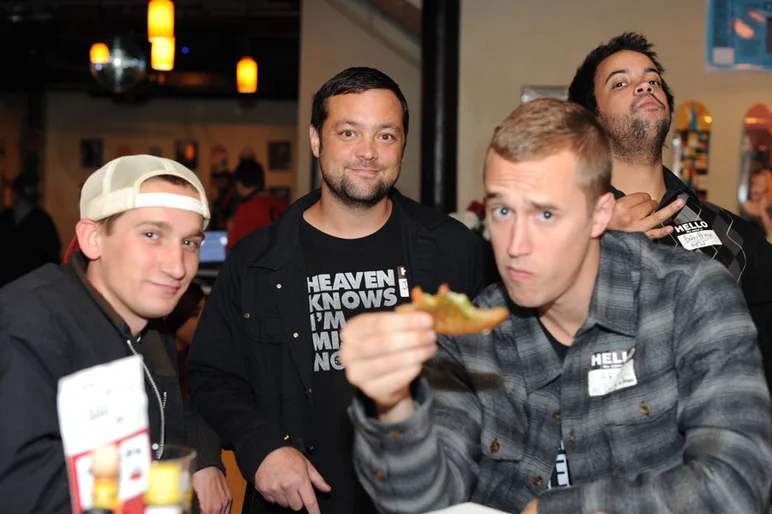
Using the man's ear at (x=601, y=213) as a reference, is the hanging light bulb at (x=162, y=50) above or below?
above

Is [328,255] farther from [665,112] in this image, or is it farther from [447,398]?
[665,112]

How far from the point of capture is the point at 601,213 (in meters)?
1.96

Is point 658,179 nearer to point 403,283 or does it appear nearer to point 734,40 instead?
point 403,283

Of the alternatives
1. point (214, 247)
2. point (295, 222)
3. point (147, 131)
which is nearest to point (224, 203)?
point (147, 131)

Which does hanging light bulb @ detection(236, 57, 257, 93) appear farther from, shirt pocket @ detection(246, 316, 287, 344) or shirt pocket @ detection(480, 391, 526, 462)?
shirt pocket @ detection(480, 391, 526, 462)

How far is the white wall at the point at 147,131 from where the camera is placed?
1422cm

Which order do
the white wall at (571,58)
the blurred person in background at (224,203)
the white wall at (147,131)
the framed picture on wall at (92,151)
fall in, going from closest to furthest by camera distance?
1. the white wall at (571,58)
2. the blurred person in background at (224,203)
3. the white wall at (147,131)
4. the framed picture on wall at (92,151)

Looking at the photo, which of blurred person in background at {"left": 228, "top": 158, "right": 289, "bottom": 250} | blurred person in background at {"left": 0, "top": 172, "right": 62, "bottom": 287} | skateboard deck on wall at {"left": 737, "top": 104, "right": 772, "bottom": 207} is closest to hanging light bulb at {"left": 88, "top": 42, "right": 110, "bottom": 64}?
blurred person in background at {"left": 0, "top": 172, "right": 62, "bottom": 287}

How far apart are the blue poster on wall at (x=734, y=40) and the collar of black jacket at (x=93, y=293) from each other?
5.15 meters

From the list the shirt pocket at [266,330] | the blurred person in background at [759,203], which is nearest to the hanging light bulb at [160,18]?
the blurred person in background at [759,203]

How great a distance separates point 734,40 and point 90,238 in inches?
208

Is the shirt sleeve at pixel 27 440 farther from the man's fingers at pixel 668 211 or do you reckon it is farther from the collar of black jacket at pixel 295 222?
the man's fingers at pixel 668 211

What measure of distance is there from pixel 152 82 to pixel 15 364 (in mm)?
12443

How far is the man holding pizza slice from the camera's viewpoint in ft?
5.54
